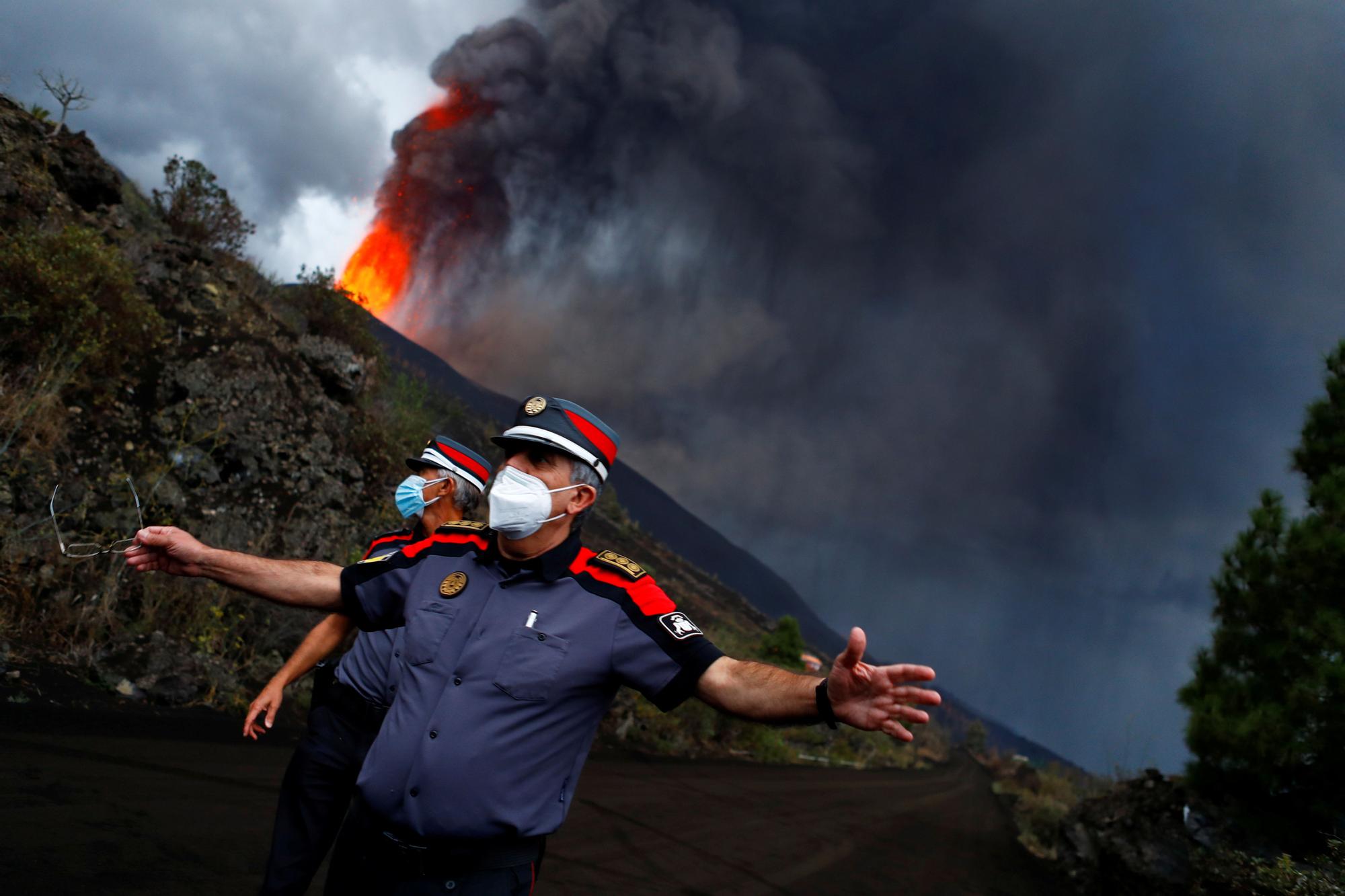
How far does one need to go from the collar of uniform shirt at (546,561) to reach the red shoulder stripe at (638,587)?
1.1 inches

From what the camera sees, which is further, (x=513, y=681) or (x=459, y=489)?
(x=459, y=489)

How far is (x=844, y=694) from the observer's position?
6.05 feet

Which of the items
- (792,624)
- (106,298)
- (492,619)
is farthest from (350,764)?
(792,624)

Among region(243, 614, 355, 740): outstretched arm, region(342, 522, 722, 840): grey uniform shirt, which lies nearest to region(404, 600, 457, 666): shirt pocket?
region(342, 522, 722, 840): grey uniform shirt

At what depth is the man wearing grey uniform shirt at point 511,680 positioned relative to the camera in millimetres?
1954

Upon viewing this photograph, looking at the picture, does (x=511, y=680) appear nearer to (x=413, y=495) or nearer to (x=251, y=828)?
(x=413, y=495)

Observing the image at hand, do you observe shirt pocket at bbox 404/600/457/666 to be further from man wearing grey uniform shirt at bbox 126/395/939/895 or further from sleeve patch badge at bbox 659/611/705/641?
sleeve patch badge at bbox 659/611/705/641

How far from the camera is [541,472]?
252 cm

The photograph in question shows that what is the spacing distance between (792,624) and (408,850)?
25.7 metres

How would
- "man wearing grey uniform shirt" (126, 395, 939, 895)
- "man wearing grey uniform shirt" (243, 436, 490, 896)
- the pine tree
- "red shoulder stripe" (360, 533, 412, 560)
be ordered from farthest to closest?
the pine tree → "red shoulder stripe" (360, 533, 412, 560) → "man wearing grey uniform shirt" (243, 436, 490, 896) → "man wearing grey uniform shirt" (126, 395, 939, 895)

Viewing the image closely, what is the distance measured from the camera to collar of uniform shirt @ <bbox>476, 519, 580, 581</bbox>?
2234 millimetres

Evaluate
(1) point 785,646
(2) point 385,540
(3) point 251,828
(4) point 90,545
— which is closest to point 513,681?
(2) point 385,540

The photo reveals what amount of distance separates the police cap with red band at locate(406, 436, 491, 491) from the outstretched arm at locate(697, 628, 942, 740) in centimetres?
268

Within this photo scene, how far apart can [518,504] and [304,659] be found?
1.98 metres
